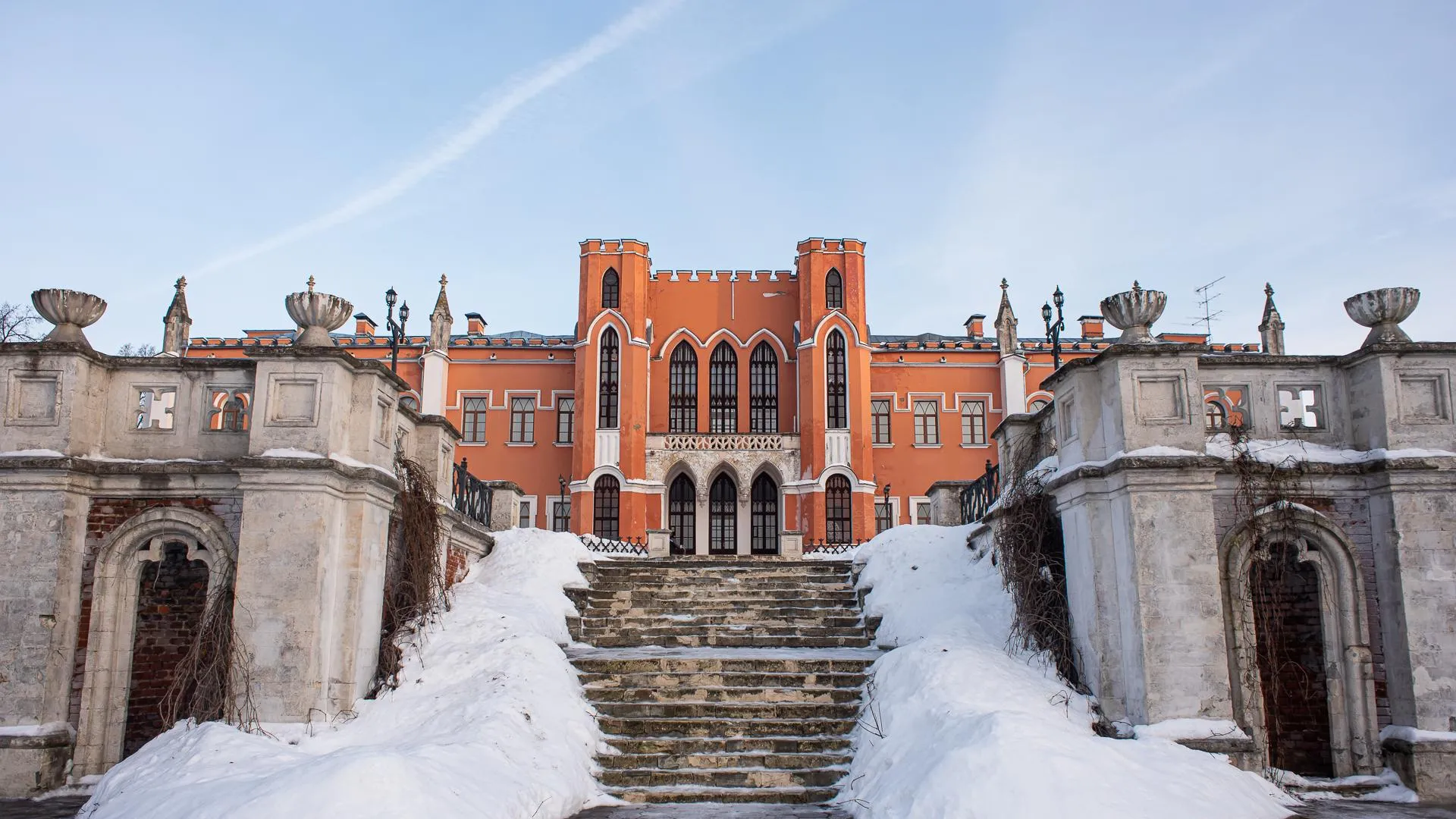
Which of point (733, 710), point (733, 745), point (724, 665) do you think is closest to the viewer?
point (733, 745)

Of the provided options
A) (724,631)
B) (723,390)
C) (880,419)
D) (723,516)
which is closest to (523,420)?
(723,390)

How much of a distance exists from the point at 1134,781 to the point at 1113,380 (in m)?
3.94

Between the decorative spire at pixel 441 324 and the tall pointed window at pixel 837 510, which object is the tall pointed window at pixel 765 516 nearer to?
the tall pointed window at pixel 837 510

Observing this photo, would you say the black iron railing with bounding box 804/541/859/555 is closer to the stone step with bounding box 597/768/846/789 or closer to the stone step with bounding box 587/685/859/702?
the stone step with bounding box 587/685/859/702

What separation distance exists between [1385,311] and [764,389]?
26431 mm

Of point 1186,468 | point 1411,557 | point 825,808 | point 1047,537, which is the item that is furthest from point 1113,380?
point 825,808

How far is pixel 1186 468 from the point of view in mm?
10070

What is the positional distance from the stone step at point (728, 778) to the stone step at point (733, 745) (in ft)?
1.19

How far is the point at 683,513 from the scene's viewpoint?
3500cm

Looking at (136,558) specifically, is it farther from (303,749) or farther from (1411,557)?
(1411,557)

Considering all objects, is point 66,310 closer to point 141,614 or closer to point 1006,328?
point 141,614

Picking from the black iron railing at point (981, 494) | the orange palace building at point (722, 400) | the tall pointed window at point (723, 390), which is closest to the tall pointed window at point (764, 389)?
the orange palace building at point (722, 400)

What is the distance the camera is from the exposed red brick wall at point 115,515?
35.1ft

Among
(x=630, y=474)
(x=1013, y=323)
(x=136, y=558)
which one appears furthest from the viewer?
(x=1013, y=323)
